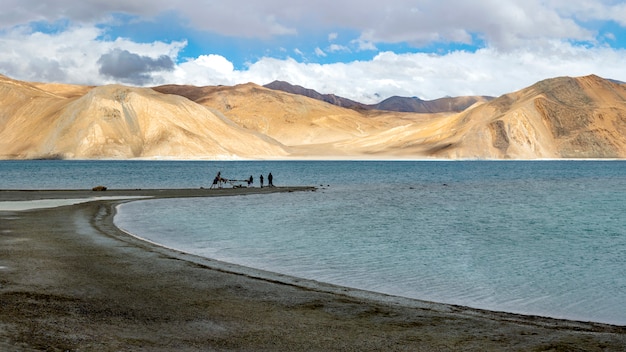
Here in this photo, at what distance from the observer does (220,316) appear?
11250 millimetres

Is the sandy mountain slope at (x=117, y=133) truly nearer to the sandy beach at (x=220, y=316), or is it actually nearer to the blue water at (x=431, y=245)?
the blue water at (x=431, y=245)

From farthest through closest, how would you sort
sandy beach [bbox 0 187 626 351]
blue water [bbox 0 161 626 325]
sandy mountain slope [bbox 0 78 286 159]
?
sandy mountain slope [bbox 0 78 286 159] → blue water [bbox 0 161 626 325] → sandy beach [bbox 0 187 626 351]

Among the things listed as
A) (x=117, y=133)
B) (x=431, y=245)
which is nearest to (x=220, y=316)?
(x=431, y=245)

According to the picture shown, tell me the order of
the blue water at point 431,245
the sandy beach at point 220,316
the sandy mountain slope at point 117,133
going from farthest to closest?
the sandy mountain slope at point 117,133 < the blue water at point 431,245 < the sandy beach at point 220,316

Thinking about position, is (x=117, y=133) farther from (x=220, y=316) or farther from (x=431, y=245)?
(x=220, y=316)

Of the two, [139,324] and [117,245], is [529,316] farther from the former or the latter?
[117,245]

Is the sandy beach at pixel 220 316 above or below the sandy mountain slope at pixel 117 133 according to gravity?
below

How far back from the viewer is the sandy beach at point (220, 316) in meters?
9.54

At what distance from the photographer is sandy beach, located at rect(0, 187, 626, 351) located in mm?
9539

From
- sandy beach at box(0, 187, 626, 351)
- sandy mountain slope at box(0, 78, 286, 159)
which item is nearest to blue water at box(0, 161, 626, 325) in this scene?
sandy beach at box(0, 187, 626, 351)

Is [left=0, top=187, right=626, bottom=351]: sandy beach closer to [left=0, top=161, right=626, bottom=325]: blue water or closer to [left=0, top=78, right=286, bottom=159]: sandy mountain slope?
[left=0, top=161, right=626, bottom=325]: blue water

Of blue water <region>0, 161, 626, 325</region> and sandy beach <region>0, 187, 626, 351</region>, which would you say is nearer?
sandy beach <region>0, 187, 626, 351</region>

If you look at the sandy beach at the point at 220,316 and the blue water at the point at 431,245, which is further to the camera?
the blue water at the point at 431,245

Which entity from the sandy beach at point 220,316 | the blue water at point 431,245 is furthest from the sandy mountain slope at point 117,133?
the sandy beach at point 220,316
